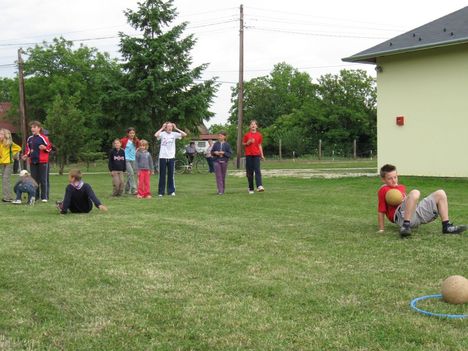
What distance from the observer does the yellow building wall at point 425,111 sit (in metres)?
18.7

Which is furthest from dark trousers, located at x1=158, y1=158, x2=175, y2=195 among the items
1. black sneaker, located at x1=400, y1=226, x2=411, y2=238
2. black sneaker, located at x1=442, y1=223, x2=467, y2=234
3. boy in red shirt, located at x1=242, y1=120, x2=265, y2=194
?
black sneaker, located at x1=442, y1=223, x2=467, y2=234

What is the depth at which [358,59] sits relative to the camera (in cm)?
2103

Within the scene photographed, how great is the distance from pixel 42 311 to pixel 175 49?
30.5m

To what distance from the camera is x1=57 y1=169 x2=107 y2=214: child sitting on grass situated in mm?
10781

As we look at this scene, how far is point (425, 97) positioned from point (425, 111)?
453 mm

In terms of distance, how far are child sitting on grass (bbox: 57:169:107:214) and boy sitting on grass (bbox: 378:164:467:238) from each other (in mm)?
5135

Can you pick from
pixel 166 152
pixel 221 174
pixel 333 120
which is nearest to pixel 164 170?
pixel 166 152

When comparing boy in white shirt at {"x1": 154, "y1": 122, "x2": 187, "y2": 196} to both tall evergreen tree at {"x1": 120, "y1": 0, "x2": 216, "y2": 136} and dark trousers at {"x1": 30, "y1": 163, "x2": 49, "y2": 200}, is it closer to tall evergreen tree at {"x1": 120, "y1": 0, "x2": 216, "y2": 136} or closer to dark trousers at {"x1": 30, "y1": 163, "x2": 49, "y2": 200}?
dark trousers at {"x1": 30, "y1": 163, "x2": 49, "y2": 200}

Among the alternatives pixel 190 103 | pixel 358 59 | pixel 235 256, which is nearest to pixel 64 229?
pixel 235 256

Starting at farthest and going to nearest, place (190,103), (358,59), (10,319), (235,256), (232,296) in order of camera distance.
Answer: (190,103), (358,59), (235,256), (232,296), (10,319)

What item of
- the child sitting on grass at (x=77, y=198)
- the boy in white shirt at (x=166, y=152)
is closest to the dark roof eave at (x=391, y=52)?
the boy in white shirt at (x=166, y=152)

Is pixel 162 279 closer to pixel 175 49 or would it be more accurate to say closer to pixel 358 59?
pixel 358 59

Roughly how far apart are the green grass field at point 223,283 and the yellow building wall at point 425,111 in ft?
31.8

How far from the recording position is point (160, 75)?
32.9 meters
